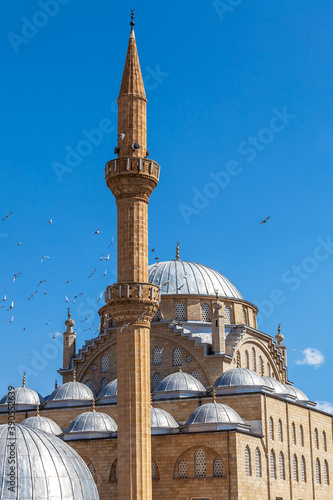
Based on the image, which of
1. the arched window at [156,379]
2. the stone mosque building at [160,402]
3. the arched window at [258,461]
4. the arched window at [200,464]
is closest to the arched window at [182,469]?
the stone mosque building at [160,402]

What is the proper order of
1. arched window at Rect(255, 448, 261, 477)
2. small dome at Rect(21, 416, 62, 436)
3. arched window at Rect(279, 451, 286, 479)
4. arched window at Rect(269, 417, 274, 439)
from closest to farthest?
arched window at Rect(255, 448, 261, 477), arched window at Rect(269, 417, 274, 439), arched window at Rect(279, 451, 286, 479), small dome at Rect(21, 416, 62, 436)

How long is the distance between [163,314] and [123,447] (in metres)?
14.2

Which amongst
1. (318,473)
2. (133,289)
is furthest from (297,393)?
(133,289)

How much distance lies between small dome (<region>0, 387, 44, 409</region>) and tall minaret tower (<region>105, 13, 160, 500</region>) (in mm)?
13120

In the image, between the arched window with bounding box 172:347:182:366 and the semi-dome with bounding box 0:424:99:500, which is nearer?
the semi-dome with bounding box 0:424:99:500

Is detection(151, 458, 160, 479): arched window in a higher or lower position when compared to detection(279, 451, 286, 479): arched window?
lower

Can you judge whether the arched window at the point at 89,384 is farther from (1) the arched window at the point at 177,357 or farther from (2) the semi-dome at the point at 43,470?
(2) the semi-dome at the point at 43,470

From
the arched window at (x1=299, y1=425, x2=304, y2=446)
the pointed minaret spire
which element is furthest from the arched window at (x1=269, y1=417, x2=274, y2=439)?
the pointed minaret spire

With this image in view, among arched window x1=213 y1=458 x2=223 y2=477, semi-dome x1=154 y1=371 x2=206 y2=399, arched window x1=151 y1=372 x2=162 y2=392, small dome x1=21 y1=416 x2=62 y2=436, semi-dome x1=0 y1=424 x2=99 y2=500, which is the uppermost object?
arched window x1=151 y1=372 x2=162 y2=392

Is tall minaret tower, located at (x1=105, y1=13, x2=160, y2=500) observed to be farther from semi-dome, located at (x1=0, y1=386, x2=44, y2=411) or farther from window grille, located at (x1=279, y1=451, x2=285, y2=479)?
semi-dome, located at (x1=0, y1=386, x2=44, y2=411)

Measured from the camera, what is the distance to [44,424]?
31.4 metres

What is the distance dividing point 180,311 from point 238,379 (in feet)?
18.4

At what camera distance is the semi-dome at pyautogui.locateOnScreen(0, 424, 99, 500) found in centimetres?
1730

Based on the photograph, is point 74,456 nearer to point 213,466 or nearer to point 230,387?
point 213,466
